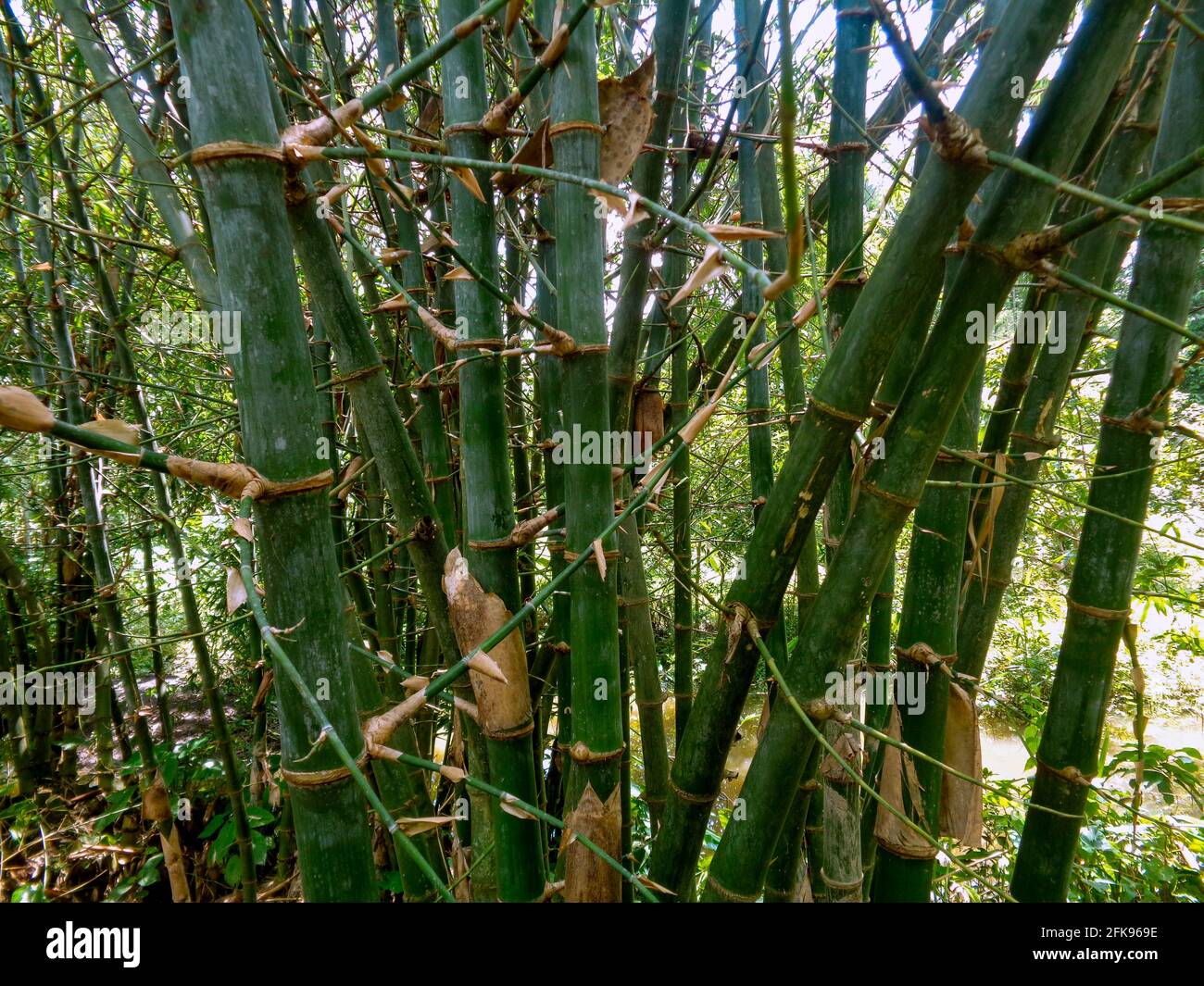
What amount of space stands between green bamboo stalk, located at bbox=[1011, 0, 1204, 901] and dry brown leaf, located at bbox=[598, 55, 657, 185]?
73 centimetres

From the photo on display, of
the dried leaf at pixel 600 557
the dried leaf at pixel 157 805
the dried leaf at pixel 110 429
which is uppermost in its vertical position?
the dried leaf at pixel 110 429

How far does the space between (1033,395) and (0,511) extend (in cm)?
500

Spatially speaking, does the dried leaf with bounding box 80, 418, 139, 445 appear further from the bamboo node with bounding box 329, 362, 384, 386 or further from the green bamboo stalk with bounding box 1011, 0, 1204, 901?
the green bamboo stalk with bounding box 1011, 0, 1204, 901

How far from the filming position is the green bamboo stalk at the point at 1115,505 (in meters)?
0.93

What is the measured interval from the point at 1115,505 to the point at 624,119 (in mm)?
942

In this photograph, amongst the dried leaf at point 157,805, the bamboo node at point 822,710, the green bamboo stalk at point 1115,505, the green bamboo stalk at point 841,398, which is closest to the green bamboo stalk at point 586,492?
the green bamboo stalk at point 841,398

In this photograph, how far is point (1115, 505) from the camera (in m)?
1.02

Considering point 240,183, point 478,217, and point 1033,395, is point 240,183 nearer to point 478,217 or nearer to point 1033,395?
point 478,217

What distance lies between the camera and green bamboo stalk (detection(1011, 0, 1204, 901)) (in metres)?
0.93

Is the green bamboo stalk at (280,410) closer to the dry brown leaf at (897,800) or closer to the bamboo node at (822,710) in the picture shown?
the bamboo node at (822,710)

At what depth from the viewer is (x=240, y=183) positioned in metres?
0.57

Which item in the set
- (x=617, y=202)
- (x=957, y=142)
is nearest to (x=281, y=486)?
(x=617, y=202)

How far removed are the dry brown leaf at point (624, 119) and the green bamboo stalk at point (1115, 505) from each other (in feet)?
2.41
